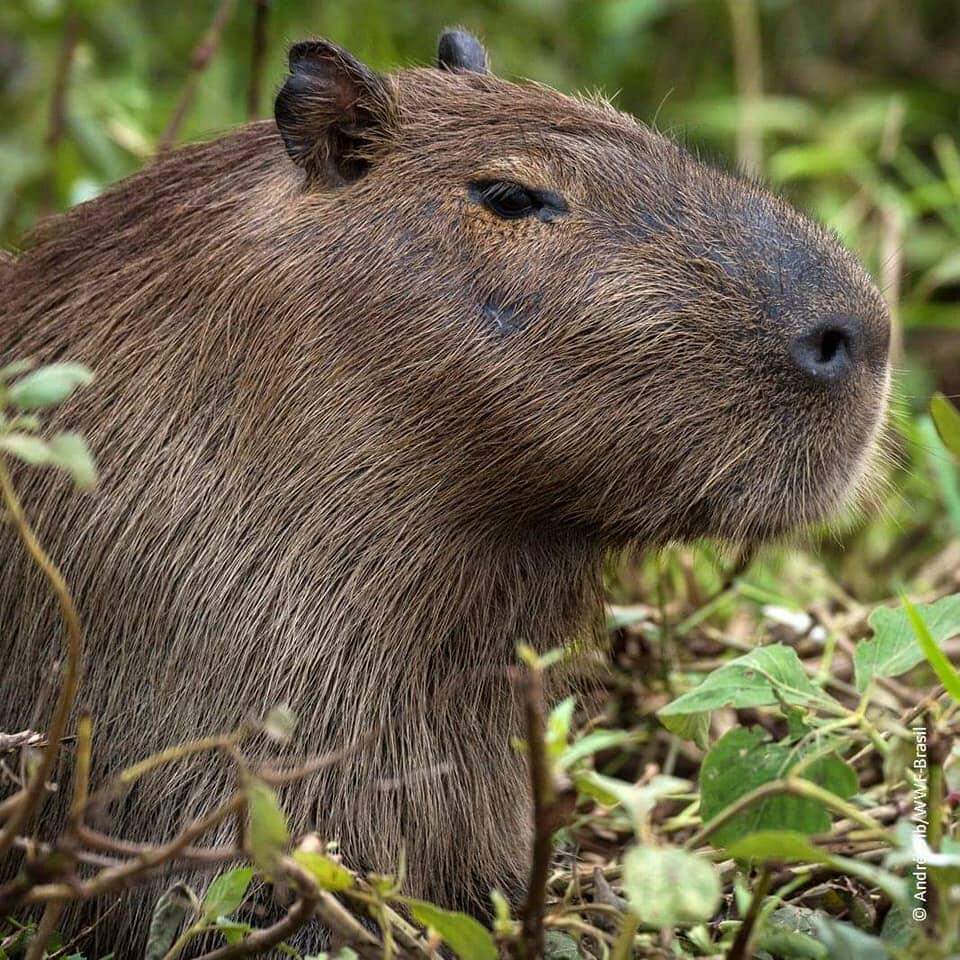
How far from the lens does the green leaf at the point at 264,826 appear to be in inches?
93.0

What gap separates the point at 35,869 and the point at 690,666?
249 centimetres

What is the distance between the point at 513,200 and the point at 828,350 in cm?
70

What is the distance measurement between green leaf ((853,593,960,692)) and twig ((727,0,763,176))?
431 cm

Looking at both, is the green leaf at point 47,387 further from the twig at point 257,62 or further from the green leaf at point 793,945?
the twig at point 257,62

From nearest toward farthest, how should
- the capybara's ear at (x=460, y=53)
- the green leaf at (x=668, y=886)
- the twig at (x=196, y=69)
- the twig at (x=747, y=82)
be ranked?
1. the green leaf at (x=668, y=886)
2. the capybara's ear at (x=460, y=53)
3. the twig at (x=196, y=69)
4. the twig at (x=747, y=82)

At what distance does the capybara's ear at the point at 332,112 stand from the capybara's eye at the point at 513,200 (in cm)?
24

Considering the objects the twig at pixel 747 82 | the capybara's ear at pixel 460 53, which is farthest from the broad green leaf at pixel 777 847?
the twig at pixel 747 82

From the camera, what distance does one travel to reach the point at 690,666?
4.60 m

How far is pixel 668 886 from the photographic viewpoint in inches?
90.0

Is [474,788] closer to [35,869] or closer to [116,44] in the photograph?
[35,869]

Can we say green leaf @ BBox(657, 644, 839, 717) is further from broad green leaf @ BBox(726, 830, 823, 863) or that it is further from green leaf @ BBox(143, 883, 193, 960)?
green leaf @ BBox(143, 883, 193, 960)

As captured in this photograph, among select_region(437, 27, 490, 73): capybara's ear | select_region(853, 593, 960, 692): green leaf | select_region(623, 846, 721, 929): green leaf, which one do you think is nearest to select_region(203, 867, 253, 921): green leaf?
select_region(623, 846, 721, 929): green leaf

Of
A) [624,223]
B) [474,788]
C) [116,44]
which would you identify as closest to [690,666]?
[474,788]

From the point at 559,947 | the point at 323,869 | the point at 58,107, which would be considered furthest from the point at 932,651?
the point at 58,107
